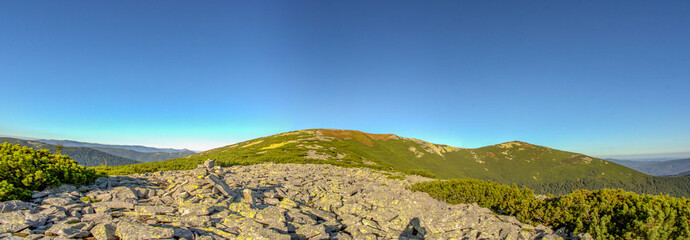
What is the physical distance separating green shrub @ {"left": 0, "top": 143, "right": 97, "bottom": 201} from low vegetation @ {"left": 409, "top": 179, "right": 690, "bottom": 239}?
1905 centimetres

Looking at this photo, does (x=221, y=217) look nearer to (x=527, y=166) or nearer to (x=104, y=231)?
(x=104, y=231)

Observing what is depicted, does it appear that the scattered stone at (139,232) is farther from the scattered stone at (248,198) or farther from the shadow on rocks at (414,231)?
the shadow on rocks at (414,231)

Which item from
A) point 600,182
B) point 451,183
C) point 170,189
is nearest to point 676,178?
point 600,182

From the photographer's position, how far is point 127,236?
21.6 ft

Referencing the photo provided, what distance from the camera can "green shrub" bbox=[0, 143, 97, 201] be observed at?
9047mm

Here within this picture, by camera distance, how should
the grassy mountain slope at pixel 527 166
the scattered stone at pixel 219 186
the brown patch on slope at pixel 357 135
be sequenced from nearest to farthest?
the scattered stone at pixel 219 186 < the brown patch on slope at pixel 357 135 < the grassy mountain slope at pixel 527 166

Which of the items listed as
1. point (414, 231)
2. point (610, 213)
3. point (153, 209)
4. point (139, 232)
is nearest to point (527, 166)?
point (610, 213)

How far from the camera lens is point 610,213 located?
8828 mm

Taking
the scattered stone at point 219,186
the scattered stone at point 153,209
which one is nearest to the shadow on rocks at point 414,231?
the scattered stone at point 219,186

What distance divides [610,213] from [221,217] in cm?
1378

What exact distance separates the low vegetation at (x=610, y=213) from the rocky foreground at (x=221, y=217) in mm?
719

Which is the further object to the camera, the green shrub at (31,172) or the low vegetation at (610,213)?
the green shrub at (31,172)

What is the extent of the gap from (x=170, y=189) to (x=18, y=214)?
4913 millimetres

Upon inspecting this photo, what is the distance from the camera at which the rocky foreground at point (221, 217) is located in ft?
22.8
